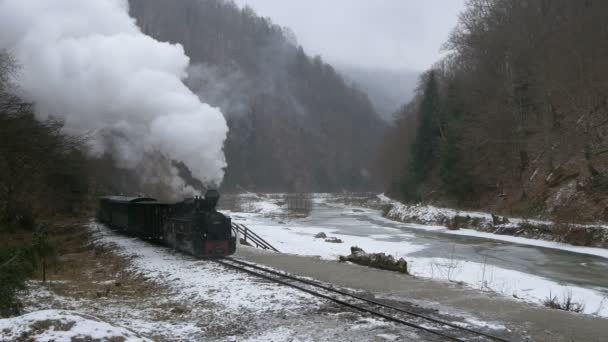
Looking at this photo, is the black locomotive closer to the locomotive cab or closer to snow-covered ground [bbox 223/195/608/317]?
the locomotive cab

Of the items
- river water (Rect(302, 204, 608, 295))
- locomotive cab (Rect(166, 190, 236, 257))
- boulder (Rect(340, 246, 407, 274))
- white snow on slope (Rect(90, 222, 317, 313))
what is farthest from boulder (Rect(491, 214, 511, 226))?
white snow on slope (Rect(90, 222, 317, 313))

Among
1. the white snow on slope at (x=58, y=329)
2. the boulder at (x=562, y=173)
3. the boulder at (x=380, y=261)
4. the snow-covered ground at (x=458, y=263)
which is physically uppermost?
the boulder at (x=562, y=173)

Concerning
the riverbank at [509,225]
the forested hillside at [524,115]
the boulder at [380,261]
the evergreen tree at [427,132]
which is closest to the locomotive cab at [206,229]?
the boulder at [380,261]

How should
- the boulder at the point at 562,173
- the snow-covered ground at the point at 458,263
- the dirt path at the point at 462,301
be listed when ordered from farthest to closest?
the boulder at the point at 562,173, the snow-covered ground at the point at 458,263, the dirt path at the point at 462,301

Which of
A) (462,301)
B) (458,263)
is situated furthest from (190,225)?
(458,263)

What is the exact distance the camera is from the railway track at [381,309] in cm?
812

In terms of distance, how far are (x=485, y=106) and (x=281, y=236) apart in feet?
69.3

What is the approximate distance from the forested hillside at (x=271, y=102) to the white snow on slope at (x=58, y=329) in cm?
10286

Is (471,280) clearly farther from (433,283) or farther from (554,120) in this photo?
(554,120)

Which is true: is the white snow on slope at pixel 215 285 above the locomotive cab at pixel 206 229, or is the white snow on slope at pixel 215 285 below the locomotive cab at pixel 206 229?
below

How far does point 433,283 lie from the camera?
13.2 m

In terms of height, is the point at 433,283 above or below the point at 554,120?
below

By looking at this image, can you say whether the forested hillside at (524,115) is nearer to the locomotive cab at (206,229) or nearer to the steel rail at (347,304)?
the locomotive cab at (206,229)

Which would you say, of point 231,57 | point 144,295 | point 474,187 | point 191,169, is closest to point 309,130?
point 231,57
